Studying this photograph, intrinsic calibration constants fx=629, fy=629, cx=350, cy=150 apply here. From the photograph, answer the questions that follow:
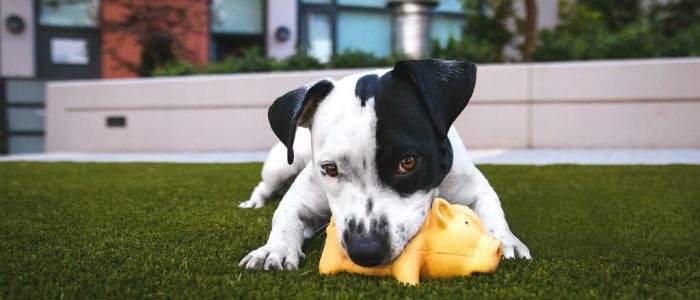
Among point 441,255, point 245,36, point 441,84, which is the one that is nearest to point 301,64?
point 245,36

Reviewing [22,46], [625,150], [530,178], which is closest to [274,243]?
[530,178]

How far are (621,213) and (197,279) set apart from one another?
2.66m

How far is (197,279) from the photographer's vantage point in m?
2.19

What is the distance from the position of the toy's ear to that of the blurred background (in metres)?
7.27

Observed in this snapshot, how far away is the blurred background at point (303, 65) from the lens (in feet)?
29.5

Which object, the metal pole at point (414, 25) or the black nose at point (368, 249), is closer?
the black nose at point (368, 249)

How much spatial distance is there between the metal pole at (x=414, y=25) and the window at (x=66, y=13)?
8027mm

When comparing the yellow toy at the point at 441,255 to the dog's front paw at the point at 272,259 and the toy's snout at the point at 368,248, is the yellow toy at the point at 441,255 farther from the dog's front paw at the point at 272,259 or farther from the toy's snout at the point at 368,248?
the dog's front paw at the point at 272,259

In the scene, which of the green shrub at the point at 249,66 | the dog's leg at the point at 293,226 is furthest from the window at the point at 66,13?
the dog's leg at the point at 293,226

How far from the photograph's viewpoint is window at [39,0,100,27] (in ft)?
50.0

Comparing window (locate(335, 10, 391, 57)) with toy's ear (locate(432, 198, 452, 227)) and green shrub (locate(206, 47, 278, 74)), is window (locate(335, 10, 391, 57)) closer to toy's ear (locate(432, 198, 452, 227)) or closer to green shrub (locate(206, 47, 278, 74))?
green shrub (locate(206, 47, 278, 74))

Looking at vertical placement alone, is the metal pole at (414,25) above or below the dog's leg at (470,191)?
above

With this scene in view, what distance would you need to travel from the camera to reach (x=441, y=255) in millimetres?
2191

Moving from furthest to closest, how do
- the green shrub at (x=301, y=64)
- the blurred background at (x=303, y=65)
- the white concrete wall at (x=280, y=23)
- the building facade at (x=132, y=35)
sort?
the white concrete wall at (x=280, y=23) → the building facade at (x=132, y=35) → the green shrub at (x=301, y=64) → the blurred background at (x=303, y=65)
